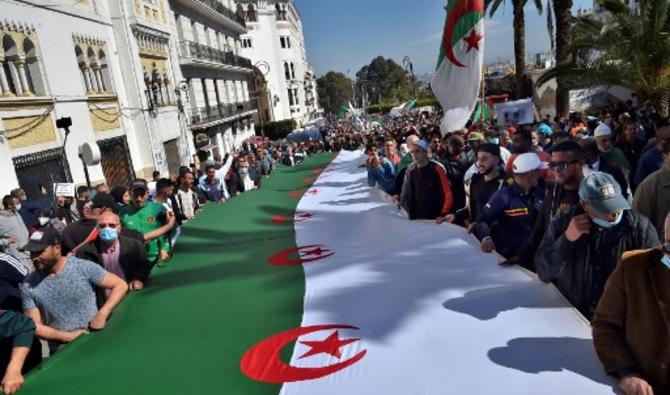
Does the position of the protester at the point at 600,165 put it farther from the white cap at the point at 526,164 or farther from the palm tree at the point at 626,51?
the palm tree at the point at 626,51

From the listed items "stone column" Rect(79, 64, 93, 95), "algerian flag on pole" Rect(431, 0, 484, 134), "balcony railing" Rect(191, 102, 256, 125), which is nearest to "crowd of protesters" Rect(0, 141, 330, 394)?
"algerian flag on pole" Rect(431, 0, 484, 134)

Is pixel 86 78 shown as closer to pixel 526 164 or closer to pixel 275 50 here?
pixel 526 164

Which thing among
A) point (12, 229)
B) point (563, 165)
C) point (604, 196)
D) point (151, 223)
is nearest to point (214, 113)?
point (12, 229)

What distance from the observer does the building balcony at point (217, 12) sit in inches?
1075

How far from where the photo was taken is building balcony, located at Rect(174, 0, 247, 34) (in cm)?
2731

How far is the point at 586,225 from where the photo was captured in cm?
260

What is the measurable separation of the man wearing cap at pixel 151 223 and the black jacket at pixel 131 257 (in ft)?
1.57

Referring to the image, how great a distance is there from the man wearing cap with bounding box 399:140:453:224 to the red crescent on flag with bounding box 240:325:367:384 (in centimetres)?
243

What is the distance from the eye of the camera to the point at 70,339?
3.46m

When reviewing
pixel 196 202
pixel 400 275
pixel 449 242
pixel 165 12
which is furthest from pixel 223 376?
pixel 165 12

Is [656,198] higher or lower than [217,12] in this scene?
lower

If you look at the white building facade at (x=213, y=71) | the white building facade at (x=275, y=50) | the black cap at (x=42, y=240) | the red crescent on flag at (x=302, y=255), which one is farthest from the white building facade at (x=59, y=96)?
the white building facade at (x=275, y=50)

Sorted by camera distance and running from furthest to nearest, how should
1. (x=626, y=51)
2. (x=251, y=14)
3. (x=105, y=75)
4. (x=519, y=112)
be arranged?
(x=251, y=14) → (x=105, y=75) → (x=519, y=112) → (x=626, y=51)

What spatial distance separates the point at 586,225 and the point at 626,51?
11502mm
